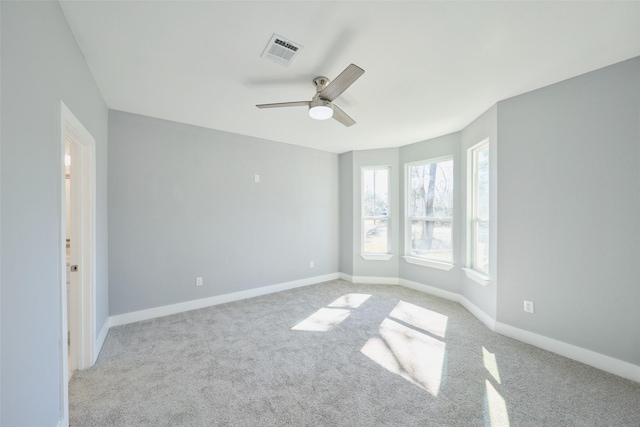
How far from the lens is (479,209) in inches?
140

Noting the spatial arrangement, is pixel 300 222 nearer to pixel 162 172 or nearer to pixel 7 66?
pixel 162 172

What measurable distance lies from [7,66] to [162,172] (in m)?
2.45

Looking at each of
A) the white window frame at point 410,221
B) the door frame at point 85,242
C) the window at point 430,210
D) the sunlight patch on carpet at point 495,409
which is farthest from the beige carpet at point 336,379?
the window at point 430,210

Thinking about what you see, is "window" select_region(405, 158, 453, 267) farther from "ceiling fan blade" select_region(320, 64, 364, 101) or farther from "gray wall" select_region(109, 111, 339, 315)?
"ceiling fan blade" select_region(320, 64, 364, 101)

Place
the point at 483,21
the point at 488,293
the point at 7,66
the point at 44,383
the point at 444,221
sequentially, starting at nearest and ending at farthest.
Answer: the point at 7,66 → the point at 44,383 → the point at 483,21 → the point at 488,293 → the point at 444,221

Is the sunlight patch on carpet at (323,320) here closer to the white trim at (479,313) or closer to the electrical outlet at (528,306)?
the white trim at (479,313)

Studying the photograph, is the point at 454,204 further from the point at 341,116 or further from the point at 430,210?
the point at 341,116

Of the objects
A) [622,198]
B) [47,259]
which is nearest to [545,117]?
[622,198]

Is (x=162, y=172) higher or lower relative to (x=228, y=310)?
higher

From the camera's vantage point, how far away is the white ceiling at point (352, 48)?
1.60 meters

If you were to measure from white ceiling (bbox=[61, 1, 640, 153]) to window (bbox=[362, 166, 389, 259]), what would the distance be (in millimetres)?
2063

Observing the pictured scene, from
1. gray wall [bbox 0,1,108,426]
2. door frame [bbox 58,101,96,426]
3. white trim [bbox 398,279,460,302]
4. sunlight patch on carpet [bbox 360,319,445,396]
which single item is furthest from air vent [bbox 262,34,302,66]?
white trim [bbox 398,279,460,302]

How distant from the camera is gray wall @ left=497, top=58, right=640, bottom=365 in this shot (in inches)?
84.0

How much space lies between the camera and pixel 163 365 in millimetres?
2322
